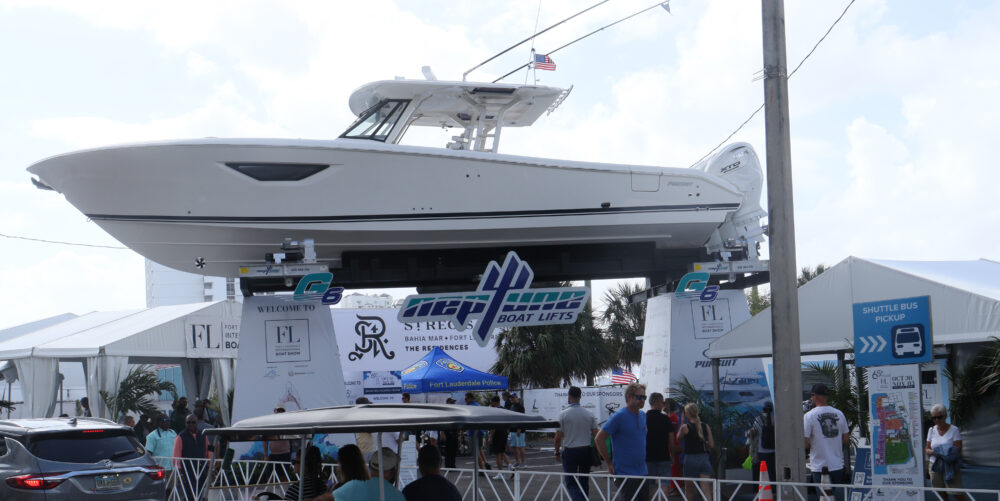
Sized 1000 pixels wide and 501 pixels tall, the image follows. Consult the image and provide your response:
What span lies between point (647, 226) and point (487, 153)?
321 cm

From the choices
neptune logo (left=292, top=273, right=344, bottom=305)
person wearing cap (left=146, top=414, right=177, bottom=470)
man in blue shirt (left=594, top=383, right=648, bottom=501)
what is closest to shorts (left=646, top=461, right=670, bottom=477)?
man in blue shirt (left=594, top=383, right=648, bottom=501)

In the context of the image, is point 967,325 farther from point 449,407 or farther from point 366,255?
point 366,255

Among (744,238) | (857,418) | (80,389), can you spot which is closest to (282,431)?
(857,418)

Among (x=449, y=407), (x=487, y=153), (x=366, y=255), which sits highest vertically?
(x=487, y=153)

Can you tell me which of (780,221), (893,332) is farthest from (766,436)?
(780,221)

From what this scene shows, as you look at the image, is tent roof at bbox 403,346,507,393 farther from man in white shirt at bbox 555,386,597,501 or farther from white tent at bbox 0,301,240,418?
man in white shirt at bbox 555,386,597,501

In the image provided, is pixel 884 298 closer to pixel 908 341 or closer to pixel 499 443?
pixel 908 341

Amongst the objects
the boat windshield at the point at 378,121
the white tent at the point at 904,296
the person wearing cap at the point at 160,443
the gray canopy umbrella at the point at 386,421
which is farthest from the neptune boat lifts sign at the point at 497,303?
the gray canopy umbrella at the point at 386,421

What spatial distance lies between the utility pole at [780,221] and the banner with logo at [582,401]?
17.6 m

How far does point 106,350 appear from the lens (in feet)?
68.1

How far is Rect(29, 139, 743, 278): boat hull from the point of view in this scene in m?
14.7

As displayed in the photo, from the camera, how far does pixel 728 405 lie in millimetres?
15672

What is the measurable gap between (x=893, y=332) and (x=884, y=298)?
2508mm

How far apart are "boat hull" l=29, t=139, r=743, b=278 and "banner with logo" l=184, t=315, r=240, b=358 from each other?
22.8ft
